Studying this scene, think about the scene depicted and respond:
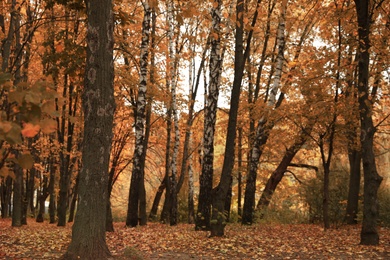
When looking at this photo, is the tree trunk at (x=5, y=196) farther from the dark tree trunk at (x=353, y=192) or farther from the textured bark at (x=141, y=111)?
Result: the dark tree trunk at (x=353, y=192)

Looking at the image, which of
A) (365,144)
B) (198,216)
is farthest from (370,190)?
(198,216)

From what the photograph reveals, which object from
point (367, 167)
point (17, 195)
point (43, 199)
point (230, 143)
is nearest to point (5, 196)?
point (43, 199)

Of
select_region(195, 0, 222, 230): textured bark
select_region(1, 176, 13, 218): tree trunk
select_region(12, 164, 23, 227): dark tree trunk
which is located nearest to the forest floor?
select_region(195, 0, 222, 230): textured bark

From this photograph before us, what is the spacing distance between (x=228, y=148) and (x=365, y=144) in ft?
10.6

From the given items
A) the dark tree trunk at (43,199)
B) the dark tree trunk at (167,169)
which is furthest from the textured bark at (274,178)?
the dark tree trunk at (43,199)

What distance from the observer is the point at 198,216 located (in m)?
12.4

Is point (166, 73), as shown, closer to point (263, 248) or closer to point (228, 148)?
point (228, 148)

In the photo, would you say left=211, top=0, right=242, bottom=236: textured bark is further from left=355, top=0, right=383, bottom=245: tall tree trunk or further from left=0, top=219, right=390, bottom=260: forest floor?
left=355, top=0, right=383, bottom=245: tall tree trunk

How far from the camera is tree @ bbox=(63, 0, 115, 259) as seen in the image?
237 inches

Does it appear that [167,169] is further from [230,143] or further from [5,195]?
A: [5,195]

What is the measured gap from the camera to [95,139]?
→ 20.0 feet

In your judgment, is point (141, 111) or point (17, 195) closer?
point (141, 111)

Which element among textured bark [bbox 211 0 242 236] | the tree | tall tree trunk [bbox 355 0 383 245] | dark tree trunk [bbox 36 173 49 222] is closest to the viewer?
the tree

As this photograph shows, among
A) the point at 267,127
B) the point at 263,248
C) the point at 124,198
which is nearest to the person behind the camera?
the point at 263,248
